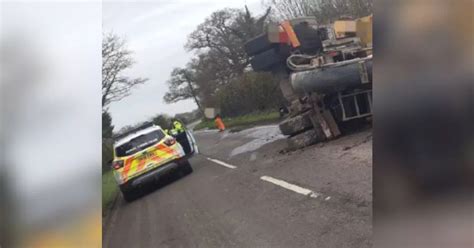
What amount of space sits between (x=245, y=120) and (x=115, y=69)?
0.35m

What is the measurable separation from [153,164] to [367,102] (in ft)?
2.23

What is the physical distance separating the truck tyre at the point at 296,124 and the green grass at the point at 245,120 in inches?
1.4

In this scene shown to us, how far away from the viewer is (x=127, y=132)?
1.23 metres

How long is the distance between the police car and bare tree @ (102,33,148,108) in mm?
101

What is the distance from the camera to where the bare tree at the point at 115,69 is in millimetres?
1197

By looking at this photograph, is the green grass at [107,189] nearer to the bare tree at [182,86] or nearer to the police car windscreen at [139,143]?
the police car windscreen at [139,143]

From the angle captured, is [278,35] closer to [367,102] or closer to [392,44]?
[367,102]

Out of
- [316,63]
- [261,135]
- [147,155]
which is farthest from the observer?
[147,155]

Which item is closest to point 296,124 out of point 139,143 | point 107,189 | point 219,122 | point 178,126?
point 219,122

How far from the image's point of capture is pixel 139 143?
1284 millimetres

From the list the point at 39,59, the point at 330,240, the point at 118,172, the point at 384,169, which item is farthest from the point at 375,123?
the point at 39,59

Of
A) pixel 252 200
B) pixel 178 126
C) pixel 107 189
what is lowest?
pixel 252 200

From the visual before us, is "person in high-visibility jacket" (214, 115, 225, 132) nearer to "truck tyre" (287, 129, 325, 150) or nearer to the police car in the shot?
the police car

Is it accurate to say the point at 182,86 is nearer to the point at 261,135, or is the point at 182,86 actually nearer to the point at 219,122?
the point at 219,122
